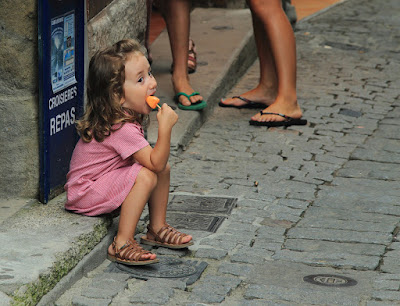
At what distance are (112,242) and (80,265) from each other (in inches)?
11.8

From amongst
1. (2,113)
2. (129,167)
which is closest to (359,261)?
(129,167)

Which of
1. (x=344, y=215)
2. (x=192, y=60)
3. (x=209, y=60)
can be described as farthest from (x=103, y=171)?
(x=209, y=60)

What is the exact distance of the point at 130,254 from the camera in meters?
3.78

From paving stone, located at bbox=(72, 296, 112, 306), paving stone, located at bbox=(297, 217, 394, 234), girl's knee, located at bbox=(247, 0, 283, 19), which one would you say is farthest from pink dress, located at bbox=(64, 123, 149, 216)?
girl's knee, located at bbox=(247, 0, 283, 19)

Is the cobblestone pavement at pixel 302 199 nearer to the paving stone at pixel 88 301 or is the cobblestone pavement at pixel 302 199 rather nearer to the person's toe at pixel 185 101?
the paving stone at pixel 88 301

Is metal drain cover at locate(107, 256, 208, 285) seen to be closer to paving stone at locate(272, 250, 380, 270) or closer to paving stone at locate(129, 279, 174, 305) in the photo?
paving stone at locate(129, 279, 174, 305)

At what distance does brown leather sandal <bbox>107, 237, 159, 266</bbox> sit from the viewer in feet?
12.3

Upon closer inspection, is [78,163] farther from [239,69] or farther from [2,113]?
[239,69]

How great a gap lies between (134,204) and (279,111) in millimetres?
2417

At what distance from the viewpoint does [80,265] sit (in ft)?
12.0

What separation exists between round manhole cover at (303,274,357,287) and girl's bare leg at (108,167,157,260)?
0.76 m

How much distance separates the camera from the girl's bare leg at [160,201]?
3.96 m

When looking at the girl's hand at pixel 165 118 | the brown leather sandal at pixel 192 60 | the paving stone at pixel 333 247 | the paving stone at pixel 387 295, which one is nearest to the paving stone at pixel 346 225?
the paving stone at pixel 333 247

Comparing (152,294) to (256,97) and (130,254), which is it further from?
(256,97)
